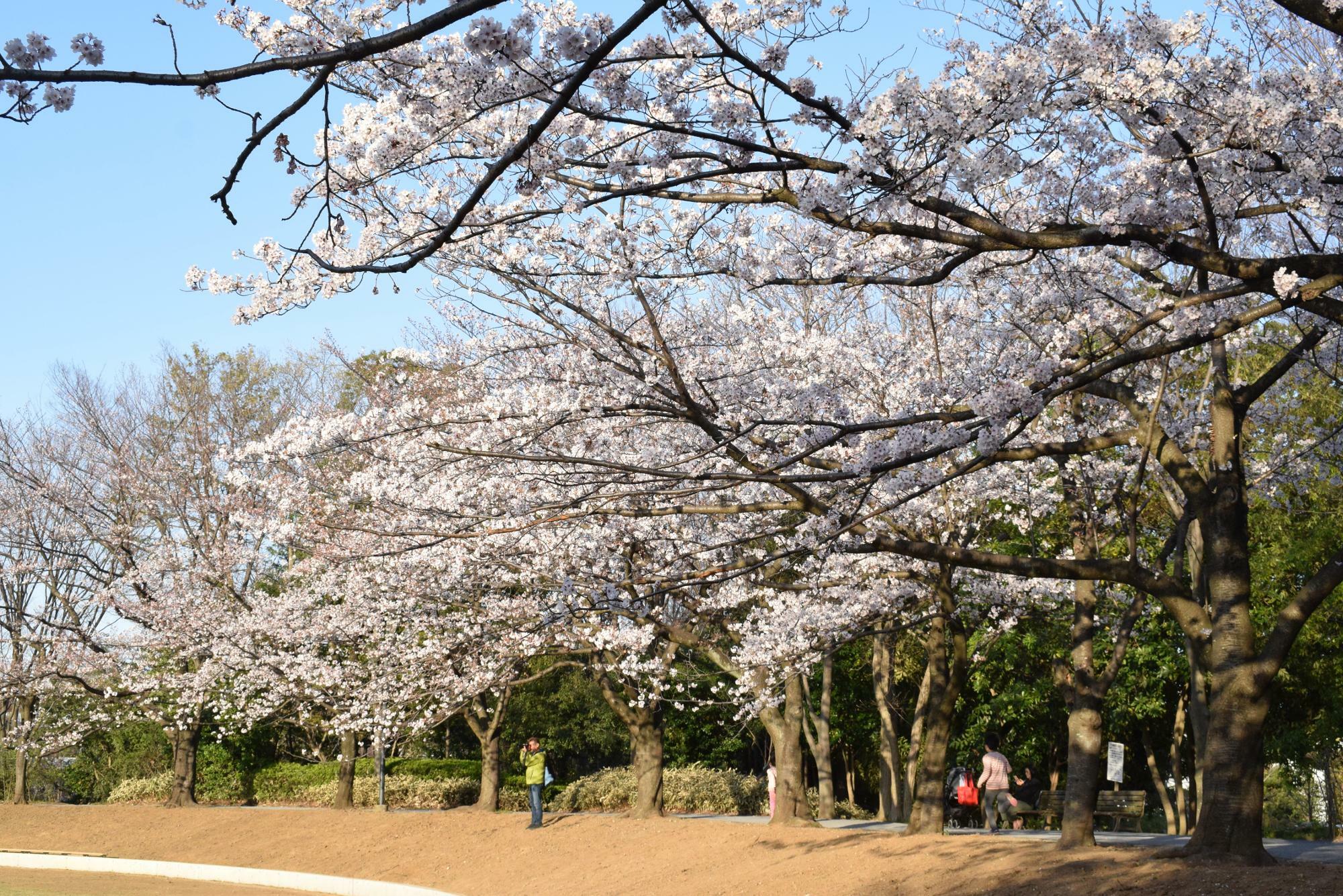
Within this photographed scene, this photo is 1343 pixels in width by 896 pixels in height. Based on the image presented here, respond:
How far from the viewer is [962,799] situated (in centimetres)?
1830

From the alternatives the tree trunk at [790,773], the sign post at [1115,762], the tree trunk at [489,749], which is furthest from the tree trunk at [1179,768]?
the tree trunk at [489,749]

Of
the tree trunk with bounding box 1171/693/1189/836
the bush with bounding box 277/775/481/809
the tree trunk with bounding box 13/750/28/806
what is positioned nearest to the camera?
the tree trunk with bounding box 1171/693/1189/836

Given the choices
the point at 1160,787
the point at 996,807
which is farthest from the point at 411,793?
the point at 1160,787

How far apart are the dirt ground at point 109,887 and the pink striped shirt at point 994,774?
971 centimetres

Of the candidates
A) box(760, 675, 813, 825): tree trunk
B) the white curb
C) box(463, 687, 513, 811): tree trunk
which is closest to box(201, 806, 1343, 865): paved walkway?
box(760, 675, 813, 825): tree trunk

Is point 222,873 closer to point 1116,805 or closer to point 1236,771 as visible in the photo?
point 1116,805

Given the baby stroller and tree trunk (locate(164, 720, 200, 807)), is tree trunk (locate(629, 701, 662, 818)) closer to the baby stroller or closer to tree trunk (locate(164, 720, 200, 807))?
the baby stroller

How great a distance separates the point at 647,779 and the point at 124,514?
1274 centimetres

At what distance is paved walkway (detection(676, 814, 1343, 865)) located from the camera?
1119 cm

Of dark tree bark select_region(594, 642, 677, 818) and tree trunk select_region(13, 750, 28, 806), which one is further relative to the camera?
tree trunk select_region(13, 750, 28, 806)

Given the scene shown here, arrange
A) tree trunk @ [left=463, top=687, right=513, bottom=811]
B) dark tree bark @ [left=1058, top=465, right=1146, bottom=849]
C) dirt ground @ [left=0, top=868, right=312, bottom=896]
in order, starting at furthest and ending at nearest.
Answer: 1. tree trunk @ [left=463, top=687, right=513, bottom=811]
2. dirt ground @ [left=0, top=868, right=312, bottom=896]
3. dark tree bark @ [left=1058, top=465, right=1146, bottom=849]

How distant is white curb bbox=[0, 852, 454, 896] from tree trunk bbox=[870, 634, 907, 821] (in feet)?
31.0

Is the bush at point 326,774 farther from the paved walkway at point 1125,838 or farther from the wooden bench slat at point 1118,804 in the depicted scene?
the wooden bench slat at point 1118,804

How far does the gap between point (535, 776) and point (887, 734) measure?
7.14 meters
